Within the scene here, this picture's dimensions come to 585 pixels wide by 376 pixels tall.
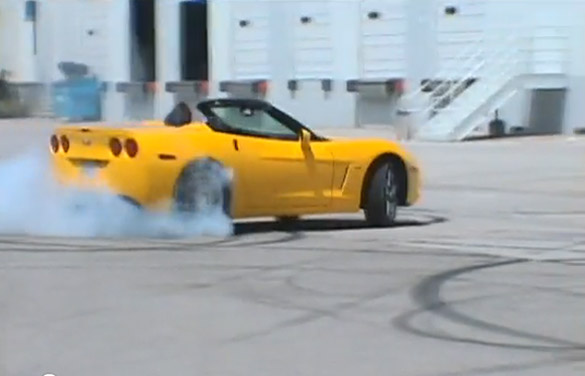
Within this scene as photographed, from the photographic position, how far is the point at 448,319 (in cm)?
954

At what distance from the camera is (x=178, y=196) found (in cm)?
1363

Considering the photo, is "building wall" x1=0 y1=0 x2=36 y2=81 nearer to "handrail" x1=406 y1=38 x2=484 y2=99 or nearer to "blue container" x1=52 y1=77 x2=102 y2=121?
"blue container" x1=52 y1=77 x2=102 y2=121

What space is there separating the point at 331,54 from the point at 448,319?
1227 inches

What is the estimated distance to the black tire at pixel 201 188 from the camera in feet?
44.6

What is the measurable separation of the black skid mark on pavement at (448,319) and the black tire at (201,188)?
9.55 ft

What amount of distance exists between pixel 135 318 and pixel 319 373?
1.88 metres

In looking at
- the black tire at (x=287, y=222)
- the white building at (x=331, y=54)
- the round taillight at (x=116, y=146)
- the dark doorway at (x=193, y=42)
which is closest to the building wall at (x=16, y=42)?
the white building at (x=331, y=54)

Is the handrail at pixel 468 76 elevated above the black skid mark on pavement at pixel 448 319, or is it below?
above

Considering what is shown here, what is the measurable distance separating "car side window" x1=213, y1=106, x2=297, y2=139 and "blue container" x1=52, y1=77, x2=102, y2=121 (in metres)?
33.5

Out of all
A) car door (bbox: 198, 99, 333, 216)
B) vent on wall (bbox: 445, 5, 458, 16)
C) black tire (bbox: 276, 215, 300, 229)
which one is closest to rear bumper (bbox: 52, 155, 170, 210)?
car door (bbox: 198, 99, 333, 216)

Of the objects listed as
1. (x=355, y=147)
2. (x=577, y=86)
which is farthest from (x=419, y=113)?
(x=355, y=147)

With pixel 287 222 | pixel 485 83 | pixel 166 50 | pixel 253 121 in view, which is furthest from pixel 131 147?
pixel 166 50

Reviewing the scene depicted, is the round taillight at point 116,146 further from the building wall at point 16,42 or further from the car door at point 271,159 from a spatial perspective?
the building wall at point 16,42

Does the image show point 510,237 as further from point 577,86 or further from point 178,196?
point 577,86
